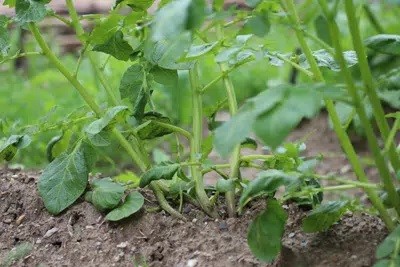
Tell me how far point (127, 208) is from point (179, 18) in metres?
0.63

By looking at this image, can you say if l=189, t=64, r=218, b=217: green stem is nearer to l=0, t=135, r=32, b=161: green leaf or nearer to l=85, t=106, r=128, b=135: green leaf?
l=85, t=106, r=128, b=135: green leaf

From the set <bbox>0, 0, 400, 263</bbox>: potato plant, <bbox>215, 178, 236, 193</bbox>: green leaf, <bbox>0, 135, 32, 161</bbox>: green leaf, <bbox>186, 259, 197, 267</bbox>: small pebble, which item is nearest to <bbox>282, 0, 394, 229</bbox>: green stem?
<bbox>0, 0, 400, 263</bbox>: potato plant

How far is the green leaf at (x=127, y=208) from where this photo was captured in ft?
5.01

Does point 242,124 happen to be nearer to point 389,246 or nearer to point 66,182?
point 389,246

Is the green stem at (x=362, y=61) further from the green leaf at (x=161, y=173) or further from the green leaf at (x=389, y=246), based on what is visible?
the green leaf at (x=161, y=173)

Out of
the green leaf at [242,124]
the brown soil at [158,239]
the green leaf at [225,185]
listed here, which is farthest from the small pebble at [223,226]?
the green leaf at [242,124]

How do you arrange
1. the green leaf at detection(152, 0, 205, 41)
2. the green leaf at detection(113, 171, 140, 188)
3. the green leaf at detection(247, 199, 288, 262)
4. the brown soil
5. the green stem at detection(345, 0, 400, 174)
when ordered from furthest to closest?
the green leaf at detection(113, 171, 140, 188)
the brown soil
the green leaf at detection(247, 199, 288, 262)
the green stem at detection(345, 0, 400, 174)
the green leaf at detection(152, 0, 205, 41)

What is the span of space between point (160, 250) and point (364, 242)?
358 mm

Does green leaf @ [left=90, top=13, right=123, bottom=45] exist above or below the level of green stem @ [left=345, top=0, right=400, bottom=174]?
below

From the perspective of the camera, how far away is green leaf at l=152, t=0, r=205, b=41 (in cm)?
98

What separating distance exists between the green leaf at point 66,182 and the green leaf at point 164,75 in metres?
0.21

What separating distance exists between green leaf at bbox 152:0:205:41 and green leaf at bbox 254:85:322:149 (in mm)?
148

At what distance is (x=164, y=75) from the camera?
155 cm

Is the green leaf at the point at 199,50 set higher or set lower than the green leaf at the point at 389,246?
higher
